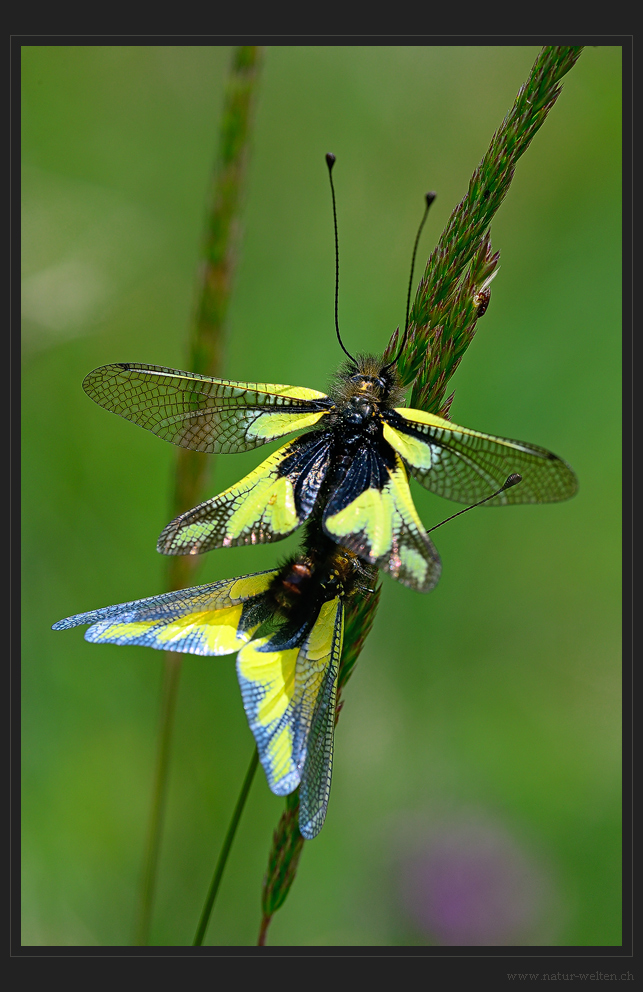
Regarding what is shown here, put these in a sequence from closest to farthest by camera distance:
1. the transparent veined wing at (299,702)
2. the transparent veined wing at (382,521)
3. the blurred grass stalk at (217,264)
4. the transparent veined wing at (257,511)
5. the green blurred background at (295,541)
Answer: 1. the transparent veined wing at (382,521)
2. the transparent veined wing at (299,702)
3. the transparent veined wing at (257,511)
4. the blurred grass stalk at (217,264)
5. the green blurred background at (295,541)

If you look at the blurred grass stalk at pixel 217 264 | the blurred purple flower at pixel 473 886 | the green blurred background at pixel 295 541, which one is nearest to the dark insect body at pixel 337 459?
the blurred grass stalk at pixel 217 264

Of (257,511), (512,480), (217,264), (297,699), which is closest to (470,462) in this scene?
(512,480)

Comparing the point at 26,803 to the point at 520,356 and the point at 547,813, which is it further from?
the point at 520,356

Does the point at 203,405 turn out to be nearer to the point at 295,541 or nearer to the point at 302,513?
the point at 302,513

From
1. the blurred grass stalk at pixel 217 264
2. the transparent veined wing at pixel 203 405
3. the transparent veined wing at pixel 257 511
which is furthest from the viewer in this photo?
the blurred grass stalk at pixel 217 264

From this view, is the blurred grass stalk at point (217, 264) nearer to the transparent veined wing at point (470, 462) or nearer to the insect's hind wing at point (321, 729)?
the insect's hind wing at point (321, 729)

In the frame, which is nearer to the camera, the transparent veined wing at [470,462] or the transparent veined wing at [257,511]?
the transparent veined wing at [470,462]

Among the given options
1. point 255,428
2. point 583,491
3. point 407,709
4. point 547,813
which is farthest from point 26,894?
point 583,491

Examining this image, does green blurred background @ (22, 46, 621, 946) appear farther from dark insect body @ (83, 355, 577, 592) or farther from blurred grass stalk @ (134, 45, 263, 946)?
dark insect body @ (83, 355, 577, 592)
